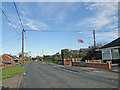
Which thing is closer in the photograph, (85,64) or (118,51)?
(118,51)

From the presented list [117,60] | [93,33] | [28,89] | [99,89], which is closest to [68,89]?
[99,89]

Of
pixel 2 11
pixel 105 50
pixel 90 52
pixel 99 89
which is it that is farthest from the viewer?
pixel 90 52

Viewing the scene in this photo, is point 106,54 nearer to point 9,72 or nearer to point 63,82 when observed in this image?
point 63,82

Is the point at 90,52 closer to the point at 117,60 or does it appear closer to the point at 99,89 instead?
the point at 117,60

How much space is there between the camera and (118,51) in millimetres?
18672

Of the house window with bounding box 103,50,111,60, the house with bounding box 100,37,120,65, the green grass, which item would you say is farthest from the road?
the house window with bounding box 103,50,111,60

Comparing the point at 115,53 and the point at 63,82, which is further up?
the point at 115,53

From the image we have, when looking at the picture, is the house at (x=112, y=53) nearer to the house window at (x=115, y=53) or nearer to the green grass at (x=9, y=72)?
the house window at (x=115, y=53)

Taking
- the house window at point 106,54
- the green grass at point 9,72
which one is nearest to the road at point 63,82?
the green grass at point 9,72

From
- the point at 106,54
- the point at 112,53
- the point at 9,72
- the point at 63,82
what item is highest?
the point at 112,53

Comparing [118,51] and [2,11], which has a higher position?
[2,11]

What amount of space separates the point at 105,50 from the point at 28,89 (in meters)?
16.6

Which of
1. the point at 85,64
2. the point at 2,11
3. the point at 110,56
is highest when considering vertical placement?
the point at 2,11

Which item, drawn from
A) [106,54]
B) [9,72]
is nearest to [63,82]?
[9,72]
